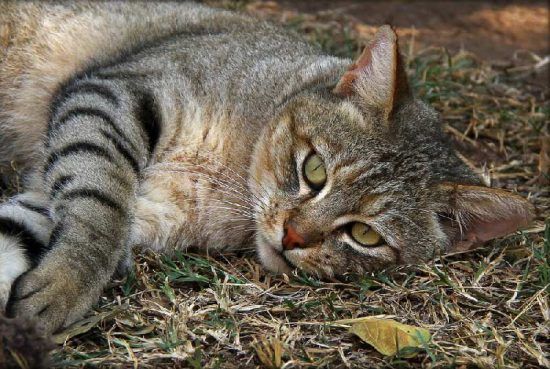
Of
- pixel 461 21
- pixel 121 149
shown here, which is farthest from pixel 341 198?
pixel 461 21

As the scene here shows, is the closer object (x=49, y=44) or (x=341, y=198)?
(x=341, y=198)

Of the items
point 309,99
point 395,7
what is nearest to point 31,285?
point 309,99

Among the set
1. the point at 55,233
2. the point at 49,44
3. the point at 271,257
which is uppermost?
the point at 49,44

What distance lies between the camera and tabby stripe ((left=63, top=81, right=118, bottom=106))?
365 centimetres

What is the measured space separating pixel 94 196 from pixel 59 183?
0.68ft

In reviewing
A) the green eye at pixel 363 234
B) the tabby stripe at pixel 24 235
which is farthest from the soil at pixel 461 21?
the tabby stripe at pixel 24 235

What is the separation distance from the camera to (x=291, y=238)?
3.29 m

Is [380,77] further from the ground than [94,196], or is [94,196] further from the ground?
[380,77]

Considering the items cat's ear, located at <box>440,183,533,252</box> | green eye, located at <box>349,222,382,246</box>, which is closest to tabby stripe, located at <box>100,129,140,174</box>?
green eye, located at <box>349,222,382,246</box>

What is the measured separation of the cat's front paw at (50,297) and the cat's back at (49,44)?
135cm

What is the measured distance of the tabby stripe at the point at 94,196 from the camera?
3205mm

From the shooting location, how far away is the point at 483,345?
3.05 meters

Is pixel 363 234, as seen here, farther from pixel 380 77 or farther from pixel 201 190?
pixel 201 190

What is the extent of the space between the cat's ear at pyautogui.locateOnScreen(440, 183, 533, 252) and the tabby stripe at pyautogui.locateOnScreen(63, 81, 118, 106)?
5.17 ft
